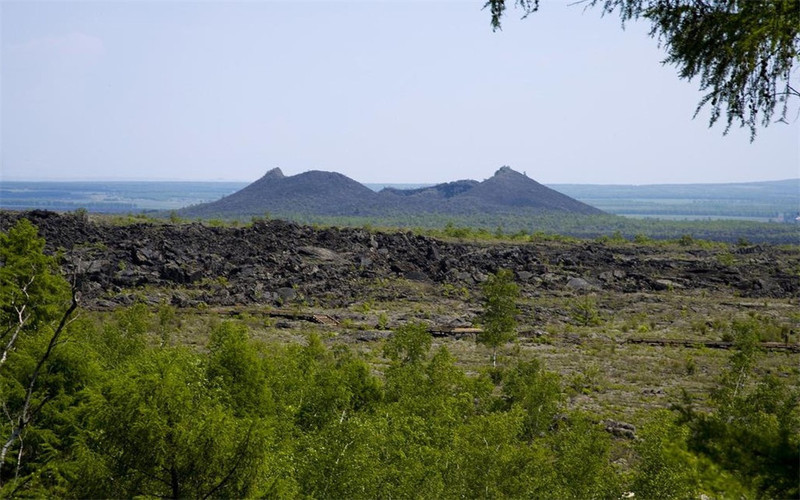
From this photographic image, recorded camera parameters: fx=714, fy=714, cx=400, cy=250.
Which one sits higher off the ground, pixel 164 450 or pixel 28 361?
pixel 164 450

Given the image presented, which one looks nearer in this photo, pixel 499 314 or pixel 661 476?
pixel 661 476

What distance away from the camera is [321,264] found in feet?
198

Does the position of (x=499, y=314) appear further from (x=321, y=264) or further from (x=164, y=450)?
(x=321, y=264)

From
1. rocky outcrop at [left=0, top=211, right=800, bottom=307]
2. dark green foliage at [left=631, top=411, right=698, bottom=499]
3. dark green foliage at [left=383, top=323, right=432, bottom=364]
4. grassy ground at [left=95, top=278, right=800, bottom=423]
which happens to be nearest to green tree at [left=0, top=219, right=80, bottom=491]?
grassy ground at [left=95, top=278, right=800, bottom=423]

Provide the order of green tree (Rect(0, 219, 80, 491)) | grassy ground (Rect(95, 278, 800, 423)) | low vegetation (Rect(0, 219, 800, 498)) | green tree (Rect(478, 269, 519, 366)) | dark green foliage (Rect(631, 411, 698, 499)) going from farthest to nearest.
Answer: green tree (Rect(478, 269, 519, 366)), grassy ground (Rect(95, 278, 800, 423)), green tree (Rect(0, 219, 80, 491)), dark green foliage (Rect(631, 411, 698, 499)), low vegetation (Rect(0, 219, 800, 498))

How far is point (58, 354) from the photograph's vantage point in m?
15.4

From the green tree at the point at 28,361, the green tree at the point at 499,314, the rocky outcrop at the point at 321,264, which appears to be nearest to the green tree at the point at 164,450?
the green tree at the point at 28,361

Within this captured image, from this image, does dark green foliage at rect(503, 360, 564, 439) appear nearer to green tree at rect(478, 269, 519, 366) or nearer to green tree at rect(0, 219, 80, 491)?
green tree at rect(478, 269, 519, 366)

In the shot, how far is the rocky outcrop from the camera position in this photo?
51.3m

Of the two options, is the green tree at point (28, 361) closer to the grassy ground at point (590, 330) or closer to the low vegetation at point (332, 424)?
the low vegetation at point (332, 424)

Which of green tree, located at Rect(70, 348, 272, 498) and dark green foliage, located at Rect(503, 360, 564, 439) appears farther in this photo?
dark green foliage, located at Rect(503, 360, 564, 439)

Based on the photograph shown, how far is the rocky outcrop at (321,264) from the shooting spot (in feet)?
168

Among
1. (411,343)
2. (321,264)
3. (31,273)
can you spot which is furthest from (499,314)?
(321,264)

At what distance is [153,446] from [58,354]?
6.70m
